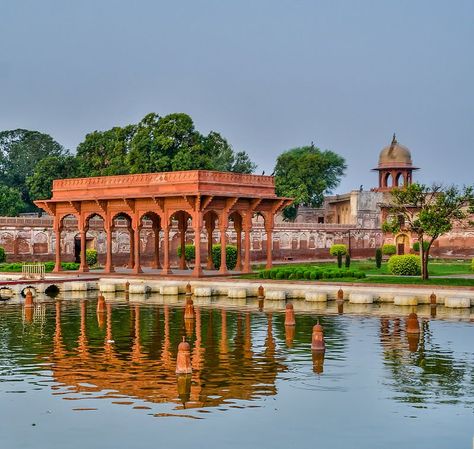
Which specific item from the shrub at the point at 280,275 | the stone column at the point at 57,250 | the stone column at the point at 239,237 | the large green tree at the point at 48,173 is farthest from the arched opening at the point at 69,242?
the shrub at the point at 280,275

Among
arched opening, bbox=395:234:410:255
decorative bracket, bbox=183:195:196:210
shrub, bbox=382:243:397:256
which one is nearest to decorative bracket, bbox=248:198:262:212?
decorative bracket, bbox=183:195:196:210

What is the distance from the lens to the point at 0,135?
92375 millimetres

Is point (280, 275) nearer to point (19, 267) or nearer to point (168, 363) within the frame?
Answer: point (19, 267)

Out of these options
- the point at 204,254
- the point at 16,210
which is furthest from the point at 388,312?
the point at 16,210

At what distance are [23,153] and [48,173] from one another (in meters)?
15.2

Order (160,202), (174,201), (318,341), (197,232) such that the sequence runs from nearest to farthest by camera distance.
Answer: (318,341), (197,232), (174,201), (160,202)

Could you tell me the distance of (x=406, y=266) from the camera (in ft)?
148

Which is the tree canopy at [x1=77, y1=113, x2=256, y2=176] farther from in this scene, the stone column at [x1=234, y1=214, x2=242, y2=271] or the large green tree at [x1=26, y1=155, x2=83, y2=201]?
the stone column at [x1=234, y1=214, x2=242, y2=271]

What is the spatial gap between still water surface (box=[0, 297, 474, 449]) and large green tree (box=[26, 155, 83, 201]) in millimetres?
46616

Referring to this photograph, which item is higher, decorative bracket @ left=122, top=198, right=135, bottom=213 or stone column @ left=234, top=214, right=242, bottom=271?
decorative bracket @ left=122, top=198, right=135, bottom=213

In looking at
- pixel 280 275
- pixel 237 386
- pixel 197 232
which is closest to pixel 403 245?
pixel 280 275

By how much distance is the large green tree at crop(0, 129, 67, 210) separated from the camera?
287 ft

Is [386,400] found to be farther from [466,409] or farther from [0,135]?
[0,135]

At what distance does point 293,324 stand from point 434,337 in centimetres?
446
